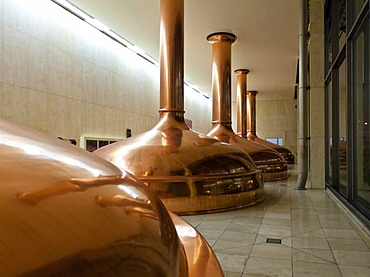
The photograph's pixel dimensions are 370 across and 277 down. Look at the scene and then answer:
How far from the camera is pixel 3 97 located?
5.86 metres

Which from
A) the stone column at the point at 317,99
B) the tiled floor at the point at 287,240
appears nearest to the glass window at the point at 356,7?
the tiled floor at the point at 287,240

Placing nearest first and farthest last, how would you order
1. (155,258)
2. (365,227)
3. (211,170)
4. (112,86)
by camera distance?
1. (155,258)
2. (365,227)
3. (211,170)
4. (112,86)

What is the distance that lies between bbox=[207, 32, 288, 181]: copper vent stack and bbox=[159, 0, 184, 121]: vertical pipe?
2.89 meters

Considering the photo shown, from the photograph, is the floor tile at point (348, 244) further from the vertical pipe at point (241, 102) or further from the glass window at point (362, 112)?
the vertical pipe at point (241, 102)

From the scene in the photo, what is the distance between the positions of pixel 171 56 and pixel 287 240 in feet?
10.5

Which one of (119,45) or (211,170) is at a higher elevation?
(119,45)

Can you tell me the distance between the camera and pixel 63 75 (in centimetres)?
746

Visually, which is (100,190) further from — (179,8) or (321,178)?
(321,178)

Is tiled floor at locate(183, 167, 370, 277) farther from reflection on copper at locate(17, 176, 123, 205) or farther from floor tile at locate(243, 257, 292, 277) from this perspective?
reflection on copper at locate(17, 176, 123, 205)

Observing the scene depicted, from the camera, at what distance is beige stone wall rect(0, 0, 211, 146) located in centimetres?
612

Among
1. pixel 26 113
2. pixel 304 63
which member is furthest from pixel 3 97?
pixel 304 63

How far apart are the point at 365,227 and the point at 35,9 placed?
6430mm

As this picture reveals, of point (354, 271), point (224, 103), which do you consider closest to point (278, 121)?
point (224, 103)

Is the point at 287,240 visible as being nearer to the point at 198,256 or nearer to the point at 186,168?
the point at 186,168
